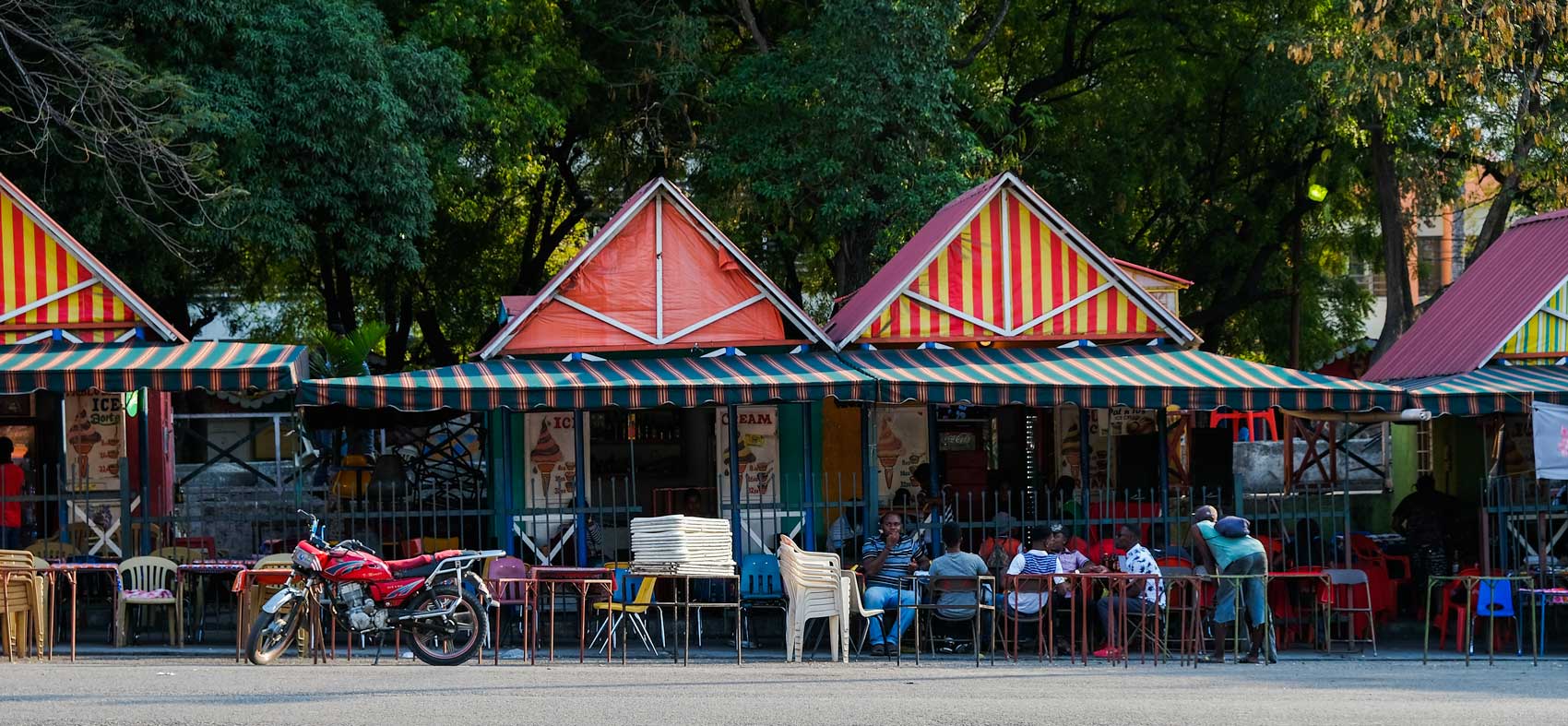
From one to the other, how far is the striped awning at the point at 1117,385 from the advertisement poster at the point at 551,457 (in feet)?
11.0

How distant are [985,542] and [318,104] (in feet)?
34.8

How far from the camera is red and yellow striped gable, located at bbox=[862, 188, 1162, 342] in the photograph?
17578mm

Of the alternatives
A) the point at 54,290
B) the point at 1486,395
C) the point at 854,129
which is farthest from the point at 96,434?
the point at 1486,395

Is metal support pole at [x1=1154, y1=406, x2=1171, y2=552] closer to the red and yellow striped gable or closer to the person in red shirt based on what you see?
the red and yellow striped gable

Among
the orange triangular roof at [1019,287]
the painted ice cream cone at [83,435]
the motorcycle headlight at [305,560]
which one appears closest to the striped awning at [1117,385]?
the orange triangular roof at [1019,287]

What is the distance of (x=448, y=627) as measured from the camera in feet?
41.2

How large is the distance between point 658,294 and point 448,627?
17.6 feet

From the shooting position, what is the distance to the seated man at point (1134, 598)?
13891 millimetres

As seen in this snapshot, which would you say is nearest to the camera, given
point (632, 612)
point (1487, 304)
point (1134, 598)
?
point (632, 612)

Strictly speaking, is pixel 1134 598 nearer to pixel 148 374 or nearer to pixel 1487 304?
pixel 1487 304

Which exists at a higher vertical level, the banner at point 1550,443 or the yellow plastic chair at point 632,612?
the banner at point 1550,443

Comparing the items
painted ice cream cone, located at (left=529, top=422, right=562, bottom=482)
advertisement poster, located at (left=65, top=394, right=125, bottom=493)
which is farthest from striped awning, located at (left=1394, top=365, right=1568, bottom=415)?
advertisement poster, located at (left=65, top=394, right=125, bottom=493)

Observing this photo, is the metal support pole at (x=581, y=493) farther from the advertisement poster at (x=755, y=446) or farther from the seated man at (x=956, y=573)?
the seated man at (x=956, y=573)

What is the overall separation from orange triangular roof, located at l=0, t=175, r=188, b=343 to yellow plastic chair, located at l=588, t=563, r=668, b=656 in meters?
5.08
